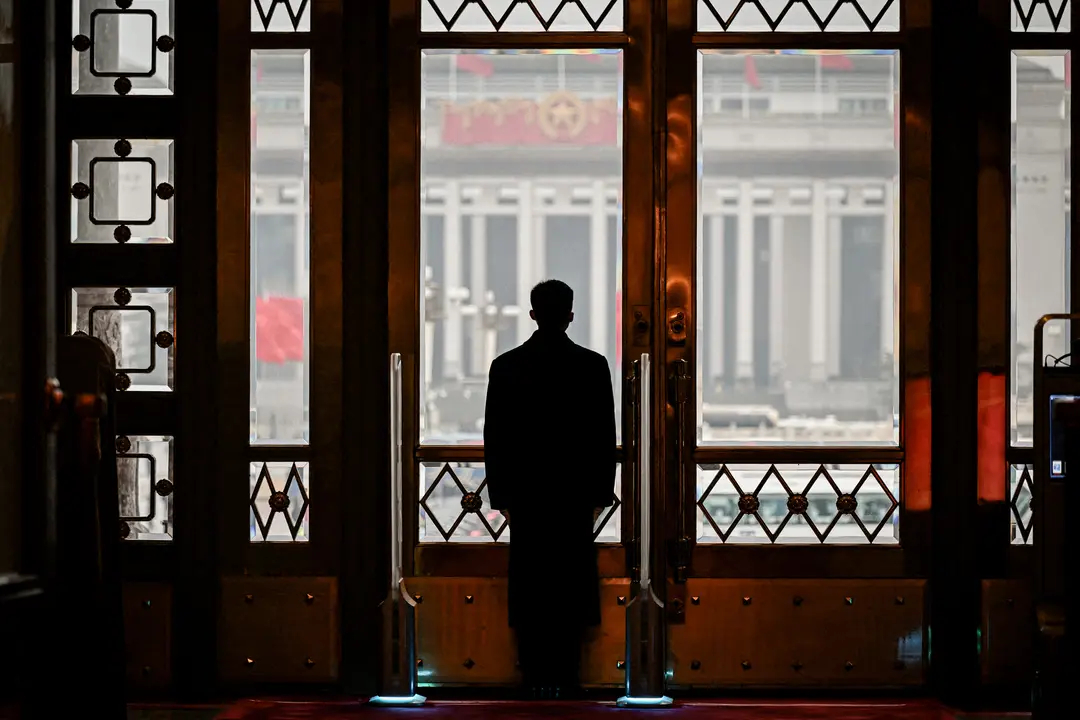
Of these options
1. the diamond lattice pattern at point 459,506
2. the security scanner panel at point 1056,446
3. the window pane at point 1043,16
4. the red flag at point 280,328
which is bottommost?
the diamond lattice pattern at point 459,506

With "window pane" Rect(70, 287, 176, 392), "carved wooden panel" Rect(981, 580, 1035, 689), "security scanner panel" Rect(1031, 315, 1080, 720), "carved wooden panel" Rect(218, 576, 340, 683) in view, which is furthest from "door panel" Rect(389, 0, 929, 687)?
"window pane" Rect(70, 287, 176, 392)

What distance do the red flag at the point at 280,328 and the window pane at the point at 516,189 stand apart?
17.6 inches

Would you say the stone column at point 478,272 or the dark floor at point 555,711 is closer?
the dark floor at point 555,711

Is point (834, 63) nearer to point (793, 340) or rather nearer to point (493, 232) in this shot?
point (793, 340)

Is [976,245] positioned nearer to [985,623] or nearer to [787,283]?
[787,283]

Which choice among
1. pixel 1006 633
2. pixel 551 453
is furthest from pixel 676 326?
pixel 1006 633

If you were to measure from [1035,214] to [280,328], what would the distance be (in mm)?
2696

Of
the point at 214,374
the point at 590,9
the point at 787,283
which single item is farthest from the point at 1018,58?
the point at 214,374

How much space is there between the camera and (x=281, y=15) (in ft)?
13.1

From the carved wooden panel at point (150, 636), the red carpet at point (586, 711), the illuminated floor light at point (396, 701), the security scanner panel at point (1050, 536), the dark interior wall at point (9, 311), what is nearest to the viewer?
the dark interior wall at point (9, 311)

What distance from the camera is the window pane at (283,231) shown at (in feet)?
13.1

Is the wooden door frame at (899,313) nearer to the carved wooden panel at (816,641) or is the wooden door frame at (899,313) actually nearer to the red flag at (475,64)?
the carved wooden panel at (816,641)

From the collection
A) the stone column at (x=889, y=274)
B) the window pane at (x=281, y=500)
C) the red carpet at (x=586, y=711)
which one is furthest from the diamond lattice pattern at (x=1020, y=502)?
the window pane at (x=281, y=500)

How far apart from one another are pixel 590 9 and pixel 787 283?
3.99ft
